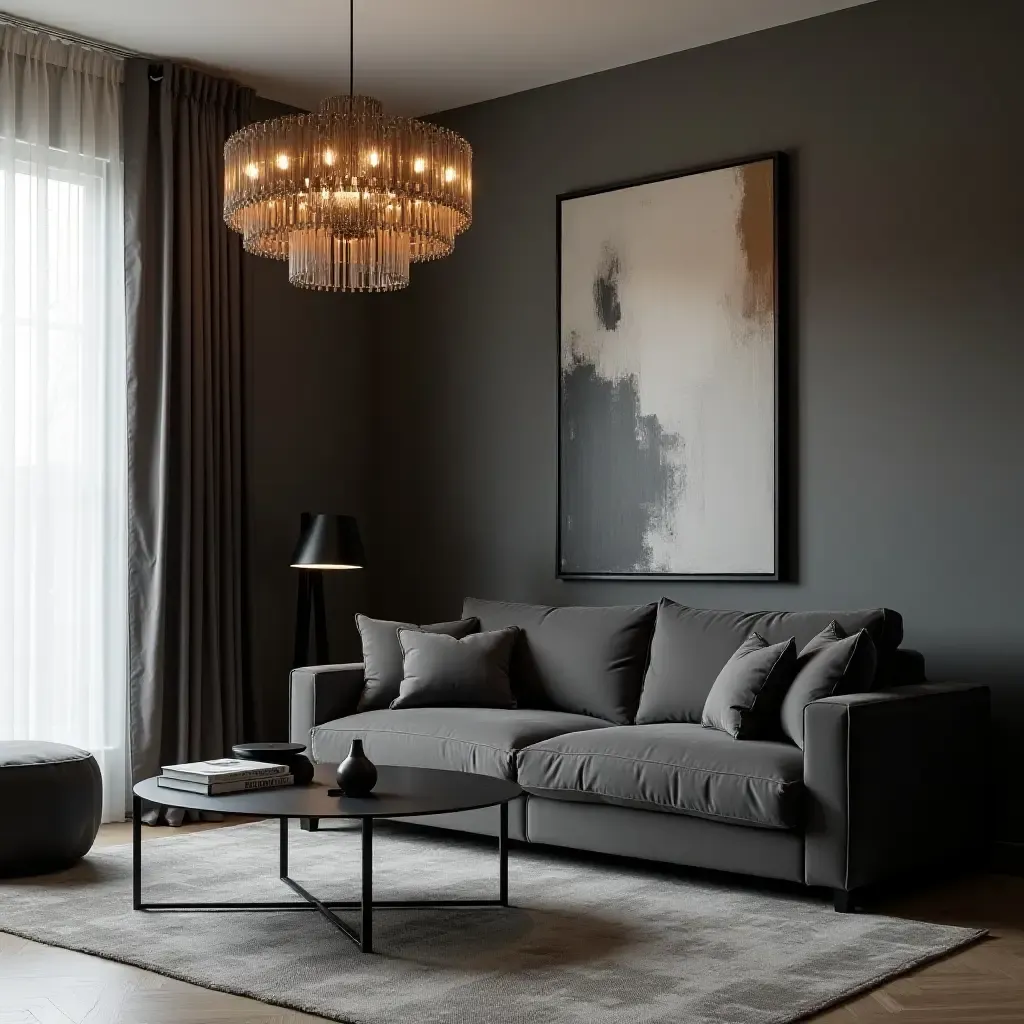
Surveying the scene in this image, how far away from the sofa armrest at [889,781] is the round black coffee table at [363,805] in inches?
34.9

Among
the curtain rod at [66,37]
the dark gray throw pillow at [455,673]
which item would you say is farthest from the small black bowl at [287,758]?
the curtain rod at [66,37]

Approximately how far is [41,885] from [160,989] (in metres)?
1.23

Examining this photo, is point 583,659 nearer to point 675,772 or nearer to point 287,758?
point 675,772

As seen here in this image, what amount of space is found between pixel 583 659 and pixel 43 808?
6.46 feet

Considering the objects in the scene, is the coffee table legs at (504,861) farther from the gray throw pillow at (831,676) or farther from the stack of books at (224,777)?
the gray throw pillow at (831,676)

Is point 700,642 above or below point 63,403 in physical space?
below

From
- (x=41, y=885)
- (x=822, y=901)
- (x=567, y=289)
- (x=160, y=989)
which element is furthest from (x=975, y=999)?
(x=567, y=289)

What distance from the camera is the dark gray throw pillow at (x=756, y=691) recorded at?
4.32m

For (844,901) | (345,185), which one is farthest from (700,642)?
→ (345,185)

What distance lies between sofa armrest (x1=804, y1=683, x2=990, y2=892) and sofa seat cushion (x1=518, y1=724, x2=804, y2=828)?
10 centimetres

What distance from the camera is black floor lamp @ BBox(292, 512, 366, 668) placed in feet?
18.9

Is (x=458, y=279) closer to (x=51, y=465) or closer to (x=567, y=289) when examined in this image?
(x=567, y=289)

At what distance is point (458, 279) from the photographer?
645 cm

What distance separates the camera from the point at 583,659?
206 inches
